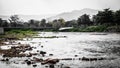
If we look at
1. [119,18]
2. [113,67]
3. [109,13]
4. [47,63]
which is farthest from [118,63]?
[109,13]

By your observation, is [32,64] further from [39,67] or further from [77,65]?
[77,65]

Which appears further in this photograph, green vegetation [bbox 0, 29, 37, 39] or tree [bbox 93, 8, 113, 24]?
tree [bbox 93, 8, 113, 24]

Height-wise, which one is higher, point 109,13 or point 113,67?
point 109,13

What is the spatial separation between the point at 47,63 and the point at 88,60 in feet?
23.2

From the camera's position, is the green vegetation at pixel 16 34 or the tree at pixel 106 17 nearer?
the green vegetation at pixel 16 34

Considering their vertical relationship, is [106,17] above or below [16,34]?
above

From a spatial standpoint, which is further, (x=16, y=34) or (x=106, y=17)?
(x=106, y=17)

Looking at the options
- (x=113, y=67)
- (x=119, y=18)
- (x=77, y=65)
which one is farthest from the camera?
(x=119, y=18)

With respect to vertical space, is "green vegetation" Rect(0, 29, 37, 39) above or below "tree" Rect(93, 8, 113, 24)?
below

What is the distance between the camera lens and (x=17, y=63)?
33906 millimetres

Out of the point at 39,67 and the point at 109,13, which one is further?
the point at 109,13

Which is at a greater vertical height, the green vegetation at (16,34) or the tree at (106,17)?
the tree at (106,17)

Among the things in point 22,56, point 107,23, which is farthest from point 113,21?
point 22,56

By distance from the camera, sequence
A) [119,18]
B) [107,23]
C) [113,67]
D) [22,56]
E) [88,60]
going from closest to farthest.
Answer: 1. [113,67]
2. [88,60]
3. [22,56]
4. [119,18]
5. [107,23]
